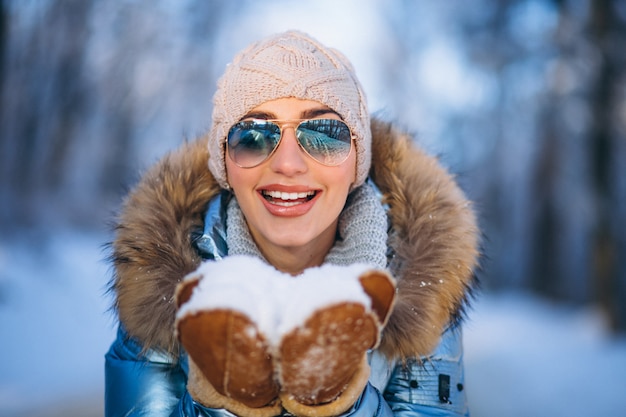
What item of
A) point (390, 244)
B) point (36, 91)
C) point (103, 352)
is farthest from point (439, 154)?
point (36, 91)

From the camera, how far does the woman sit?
174cm

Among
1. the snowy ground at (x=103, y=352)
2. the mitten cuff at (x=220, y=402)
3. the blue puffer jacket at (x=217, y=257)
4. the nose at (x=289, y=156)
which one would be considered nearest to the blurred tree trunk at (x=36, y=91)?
the snowy ground at (x=103, y=352)

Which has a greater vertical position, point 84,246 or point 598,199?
point 598,199

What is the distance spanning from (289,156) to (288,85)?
246 millimetres

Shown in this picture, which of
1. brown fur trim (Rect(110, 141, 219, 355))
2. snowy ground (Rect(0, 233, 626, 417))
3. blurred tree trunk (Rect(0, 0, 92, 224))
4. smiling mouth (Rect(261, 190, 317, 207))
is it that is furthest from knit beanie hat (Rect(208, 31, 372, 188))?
blurred tree trunk (Rect(0, 0, 92, 224))

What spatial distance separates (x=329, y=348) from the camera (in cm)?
112

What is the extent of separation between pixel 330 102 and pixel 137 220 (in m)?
0.80

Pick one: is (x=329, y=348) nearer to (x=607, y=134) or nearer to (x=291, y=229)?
(x=291, y=229)

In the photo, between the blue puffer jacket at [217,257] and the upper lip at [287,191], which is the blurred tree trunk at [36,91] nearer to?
the blue puffer jacket at [217,257]

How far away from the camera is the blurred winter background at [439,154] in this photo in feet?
19.2

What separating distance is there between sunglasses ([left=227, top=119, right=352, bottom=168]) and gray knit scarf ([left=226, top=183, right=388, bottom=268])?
0.86 ft

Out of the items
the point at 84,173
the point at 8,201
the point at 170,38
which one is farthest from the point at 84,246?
the point at 84,173

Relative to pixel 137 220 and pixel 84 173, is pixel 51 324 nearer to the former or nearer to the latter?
pixel 137 220

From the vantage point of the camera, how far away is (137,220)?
6.15ft
